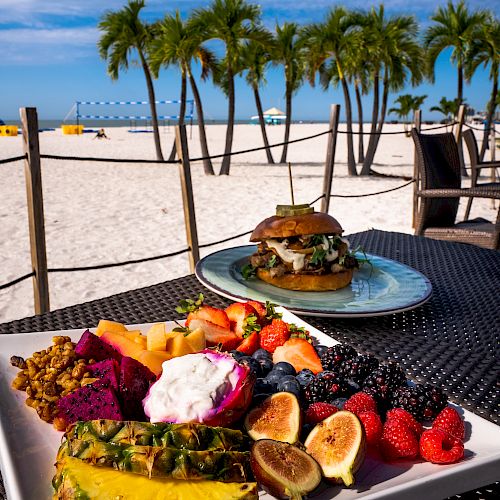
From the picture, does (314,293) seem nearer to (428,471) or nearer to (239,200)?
(428,471)

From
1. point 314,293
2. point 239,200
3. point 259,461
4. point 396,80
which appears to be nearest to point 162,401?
point 259,461

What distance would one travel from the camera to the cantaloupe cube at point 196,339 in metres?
1.44

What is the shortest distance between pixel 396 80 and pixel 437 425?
23.3 m

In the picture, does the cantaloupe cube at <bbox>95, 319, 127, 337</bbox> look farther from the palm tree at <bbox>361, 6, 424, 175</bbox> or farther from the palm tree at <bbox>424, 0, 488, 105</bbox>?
the palm tree at <bbox>424, 0, 488, 105</bbox>

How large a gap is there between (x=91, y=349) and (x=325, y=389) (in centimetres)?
57

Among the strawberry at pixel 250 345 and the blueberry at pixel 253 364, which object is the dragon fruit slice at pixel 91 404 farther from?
the strawberry at pixel 250 345

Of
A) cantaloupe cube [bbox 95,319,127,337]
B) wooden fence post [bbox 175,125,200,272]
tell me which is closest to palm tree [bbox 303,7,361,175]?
wooden fence post [bbox 175,125,200,272]

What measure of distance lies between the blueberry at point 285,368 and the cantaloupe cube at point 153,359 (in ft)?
0.91

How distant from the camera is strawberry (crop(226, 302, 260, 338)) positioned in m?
1.66

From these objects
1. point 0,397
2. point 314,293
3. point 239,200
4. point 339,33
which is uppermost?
point 339,33

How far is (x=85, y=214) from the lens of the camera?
36.5ft

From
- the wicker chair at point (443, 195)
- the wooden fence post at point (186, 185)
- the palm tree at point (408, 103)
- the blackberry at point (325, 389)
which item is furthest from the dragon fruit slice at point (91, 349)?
the palm tree at point (408, 103)

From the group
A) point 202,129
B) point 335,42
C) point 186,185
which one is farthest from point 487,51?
point 186,185

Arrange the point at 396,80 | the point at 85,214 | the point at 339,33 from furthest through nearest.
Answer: the point at 396,80, the point at 339,33, the point at 85,214
